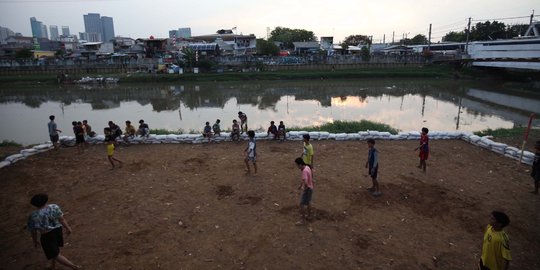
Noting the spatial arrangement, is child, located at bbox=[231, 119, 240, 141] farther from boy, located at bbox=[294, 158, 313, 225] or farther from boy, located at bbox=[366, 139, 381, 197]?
boy, located at bbox=[294, 158, 313, 225]

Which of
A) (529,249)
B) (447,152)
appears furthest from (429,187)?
(447,152)

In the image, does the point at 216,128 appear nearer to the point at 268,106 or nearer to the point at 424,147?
the point at 424,147

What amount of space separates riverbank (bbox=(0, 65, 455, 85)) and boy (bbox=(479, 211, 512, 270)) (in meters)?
35.7

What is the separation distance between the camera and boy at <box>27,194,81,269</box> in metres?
4.28

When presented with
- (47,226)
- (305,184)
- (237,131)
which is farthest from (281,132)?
(47,226)

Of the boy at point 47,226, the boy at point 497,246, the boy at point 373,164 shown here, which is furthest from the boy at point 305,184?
the boy at point 47,226

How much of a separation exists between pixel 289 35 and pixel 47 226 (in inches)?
2558

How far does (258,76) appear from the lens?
126 feet

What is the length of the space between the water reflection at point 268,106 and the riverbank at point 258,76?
193 inches

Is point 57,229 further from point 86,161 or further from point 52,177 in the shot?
point 86,161

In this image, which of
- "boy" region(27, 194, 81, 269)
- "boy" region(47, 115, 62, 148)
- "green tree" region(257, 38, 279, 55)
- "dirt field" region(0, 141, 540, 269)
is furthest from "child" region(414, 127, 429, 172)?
"green tree" region(257, 38, 279, 55)

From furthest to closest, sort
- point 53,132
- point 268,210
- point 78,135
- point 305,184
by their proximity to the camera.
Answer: point 53,132 < point 78,135 < point 268,210 < point 305,184

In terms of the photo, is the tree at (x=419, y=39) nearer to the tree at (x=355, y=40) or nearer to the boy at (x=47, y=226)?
the tree at (x=355, y=40)

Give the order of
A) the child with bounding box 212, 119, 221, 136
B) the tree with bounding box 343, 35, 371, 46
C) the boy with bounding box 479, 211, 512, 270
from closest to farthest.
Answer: the boy with bounding box 479, 211, 512, 270, the child with bounding box 212, 119, 221, 136, the tree with bounding box 343, 35, 371, 46
